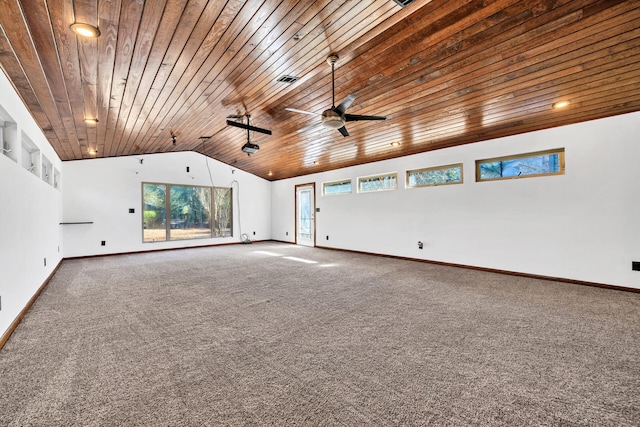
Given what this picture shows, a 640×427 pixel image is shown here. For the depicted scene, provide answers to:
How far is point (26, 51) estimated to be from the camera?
253 cm

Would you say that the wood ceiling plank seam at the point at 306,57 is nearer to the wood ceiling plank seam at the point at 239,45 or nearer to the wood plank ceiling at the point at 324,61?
the wood plank ceiling at the point at 324,61

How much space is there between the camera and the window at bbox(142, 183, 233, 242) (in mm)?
8516

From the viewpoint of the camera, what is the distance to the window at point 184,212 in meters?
8.52

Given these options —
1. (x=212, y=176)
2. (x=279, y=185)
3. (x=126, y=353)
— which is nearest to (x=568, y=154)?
(x=126, y=353)

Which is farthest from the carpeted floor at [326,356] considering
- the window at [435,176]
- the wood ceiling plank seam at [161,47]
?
the wood ceiling plank seam at [161,47]

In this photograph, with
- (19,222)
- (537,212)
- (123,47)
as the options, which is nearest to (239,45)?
(123,47)

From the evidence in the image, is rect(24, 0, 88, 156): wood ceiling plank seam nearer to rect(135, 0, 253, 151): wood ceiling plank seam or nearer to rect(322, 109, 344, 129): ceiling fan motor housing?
rect(135, 0, 253, 151): wood ceiling plank seam

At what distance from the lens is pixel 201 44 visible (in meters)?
2.79

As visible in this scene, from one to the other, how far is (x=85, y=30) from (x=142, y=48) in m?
0.46

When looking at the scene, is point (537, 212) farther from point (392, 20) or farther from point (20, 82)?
point (20, 82)

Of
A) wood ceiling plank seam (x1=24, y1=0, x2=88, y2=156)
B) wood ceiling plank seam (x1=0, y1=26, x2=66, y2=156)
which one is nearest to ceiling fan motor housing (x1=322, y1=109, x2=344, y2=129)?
wood ceiling plank seam (x1=24, y1=0, x2=88, y2=156)

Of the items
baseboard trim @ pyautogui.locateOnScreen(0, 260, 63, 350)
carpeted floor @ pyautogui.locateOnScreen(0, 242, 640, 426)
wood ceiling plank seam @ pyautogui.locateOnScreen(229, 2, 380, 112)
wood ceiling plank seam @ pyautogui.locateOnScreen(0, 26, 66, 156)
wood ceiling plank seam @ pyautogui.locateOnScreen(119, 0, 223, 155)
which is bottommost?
carpeted floor @ pyautogui.locateOnScreen(0, 242, 640, 426)

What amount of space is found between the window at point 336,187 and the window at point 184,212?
137 inches

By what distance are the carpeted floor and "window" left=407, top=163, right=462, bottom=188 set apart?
2497 mm
